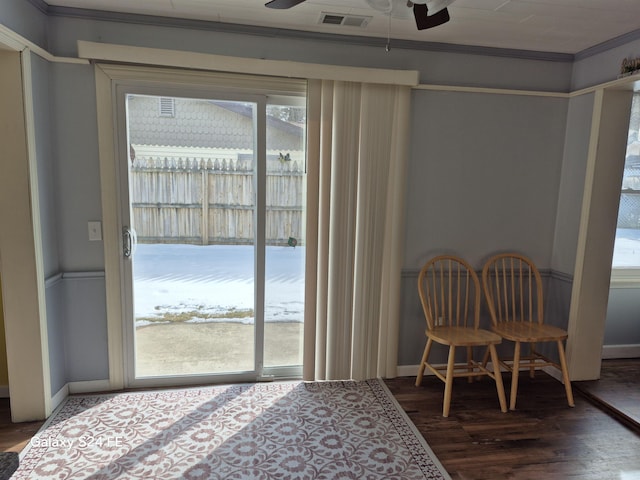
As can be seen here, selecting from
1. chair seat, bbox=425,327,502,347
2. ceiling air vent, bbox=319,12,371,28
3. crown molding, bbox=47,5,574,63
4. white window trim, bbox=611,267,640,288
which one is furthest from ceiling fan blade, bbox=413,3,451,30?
white window trim, bbox=611,267,640,288

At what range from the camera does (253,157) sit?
9.52 feet

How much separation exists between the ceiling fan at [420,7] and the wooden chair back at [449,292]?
5.45 ft

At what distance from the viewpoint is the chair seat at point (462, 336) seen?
272 cm

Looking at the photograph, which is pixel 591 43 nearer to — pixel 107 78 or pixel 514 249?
pixel 514 249

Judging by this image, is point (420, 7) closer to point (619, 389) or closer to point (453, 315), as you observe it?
point (453, 315)

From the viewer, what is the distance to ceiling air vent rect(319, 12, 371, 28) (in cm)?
251

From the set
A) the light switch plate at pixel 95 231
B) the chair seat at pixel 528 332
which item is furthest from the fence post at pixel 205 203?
the chair seat at pixel 528 332

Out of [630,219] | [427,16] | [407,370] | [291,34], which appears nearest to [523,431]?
[407,370]

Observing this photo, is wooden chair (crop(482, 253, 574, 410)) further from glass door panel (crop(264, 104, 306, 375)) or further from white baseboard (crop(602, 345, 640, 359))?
glass door panel (crop(264, 104, 306, 375))

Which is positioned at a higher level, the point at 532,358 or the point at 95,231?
the point at 95,231

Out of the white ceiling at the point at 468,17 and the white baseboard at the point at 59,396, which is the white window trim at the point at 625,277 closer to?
the white ceiling at the point at 468,17

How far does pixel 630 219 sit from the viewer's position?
3.64 metres

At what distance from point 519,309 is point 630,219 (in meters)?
1.35

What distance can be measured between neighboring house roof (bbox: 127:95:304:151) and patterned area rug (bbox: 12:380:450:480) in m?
1.71
